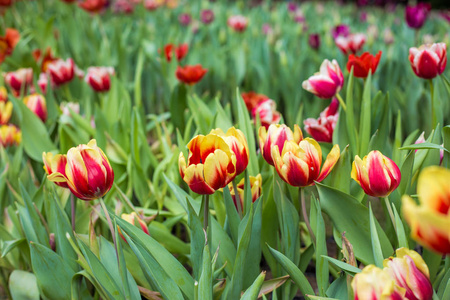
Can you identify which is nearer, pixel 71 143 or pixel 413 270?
pixel 413 270

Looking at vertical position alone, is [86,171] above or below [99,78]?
above

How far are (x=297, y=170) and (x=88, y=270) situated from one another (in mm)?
438

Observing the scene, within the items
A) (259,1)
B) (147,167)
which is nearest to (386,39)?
(147,167)

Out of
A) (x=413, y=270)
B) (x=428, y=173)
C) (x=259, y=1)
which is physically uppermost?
(x=428, y=173)

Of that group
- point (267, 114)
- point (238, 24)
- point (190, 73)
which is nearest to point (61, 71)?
point (190, 73)

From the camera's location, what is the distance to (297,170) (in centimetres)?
75

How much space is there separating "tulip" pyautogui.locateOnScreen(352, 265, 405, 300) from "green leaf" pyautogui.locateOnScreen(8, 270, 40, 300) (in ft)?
2.38

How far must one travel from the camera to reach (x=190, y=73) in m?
1.57

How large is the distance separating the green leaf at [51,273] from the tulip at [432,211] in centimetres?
71

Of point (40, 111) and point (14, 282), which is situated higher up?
point (40, 111)

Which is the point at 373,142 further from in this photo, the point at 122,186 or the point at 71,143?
the point at 71,143

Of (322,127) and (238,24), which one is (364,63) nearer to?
(322,127)

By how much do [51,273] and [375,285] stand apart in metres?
0.66

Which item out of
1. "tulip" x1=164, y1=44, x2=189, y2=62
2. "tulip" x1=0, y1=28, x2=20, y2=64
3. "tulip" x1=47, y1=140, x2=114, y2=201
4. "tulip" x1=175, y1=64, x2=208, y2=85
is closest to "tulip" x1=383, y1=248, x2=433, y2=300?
"tulip" x1=47, y1=140, x2=114, y2=201
